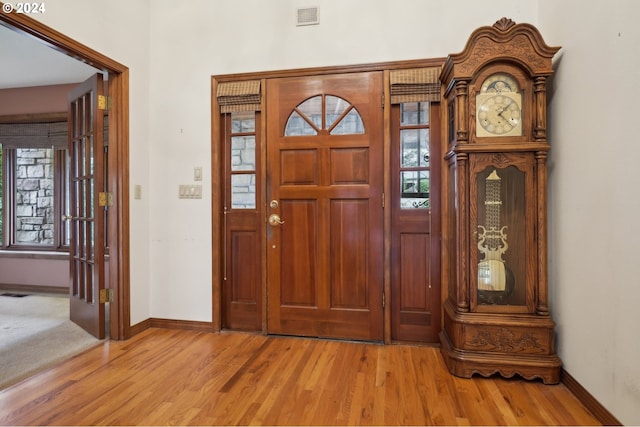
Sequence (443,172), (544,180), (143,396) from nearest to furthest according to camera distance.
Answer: (143,396) < (544,180) < (443,172)

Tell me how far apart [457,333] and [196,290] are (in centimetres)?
202

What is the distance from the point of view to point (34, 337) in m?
2.65

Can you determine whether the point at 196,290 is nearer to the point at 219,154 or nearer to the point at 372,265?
the point at 219,154

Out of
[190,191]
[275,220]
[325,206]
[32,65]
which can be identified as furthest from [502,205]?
[32,65]

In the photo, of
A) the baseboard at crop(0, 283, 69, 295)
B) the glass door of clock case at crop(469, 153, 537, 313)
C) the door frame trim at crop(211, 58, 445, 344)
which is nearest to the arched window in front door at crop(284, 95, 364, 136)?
the door frame trim at crop(211, 58, 445, 344)

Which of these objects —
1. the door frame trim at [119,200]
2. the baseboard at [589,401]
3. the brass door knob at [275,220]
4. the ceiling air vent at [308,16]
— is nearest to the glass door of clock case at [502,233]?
the baseboard at [589,401]

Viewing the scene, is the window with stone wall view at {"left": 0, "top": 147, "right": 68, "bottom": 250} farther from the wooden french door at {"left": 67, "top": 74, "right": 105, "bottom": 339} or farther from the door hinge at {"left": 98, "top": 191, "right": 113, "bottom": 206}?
the door hinge at {"left": 98, "top": 191, "right": 113, "bottom": 206}

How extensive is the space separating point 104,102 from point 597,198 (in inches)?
130

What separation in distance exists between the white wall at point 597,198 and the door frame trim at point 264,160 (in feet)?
2.82

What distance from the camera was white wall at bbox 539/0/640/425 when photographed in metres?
1.44

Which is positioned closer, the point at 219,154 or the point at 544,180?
the point at 544,180

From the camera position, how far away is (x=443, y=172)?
2404 millimetres

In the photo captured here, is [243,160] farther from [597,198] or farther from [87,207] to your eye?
[597,198]

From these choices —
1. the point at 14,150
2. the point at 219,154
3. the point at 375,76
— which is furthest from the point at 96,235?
the point at 14,150
